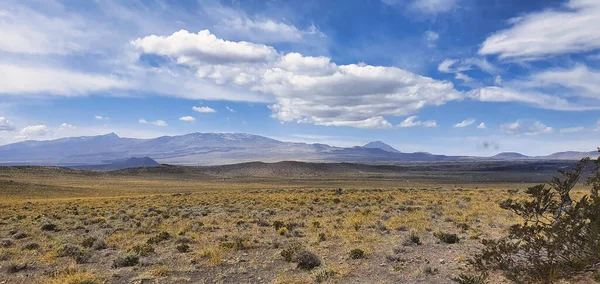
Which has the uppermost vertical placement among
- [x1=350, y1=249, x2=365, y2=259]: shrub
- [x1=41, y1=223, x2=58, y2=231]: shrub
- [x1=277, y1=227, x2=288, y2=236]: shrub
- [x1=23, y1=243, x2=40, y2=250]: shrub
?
[x1=350, y1=249, x2=365, y2=259]: shrub

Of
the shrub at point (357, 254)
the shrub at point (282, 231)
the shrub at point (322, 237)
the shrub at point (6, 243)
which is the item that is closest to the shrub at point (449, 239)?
the shrub at point (357, 254)

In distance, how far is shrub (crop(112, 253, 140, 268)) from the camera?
38.9ft

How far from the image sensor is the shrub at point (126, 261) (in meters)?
11.8

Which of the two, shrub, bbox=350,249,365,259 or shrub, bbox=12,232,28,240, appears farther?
shrub, bbox=12,232,28,240

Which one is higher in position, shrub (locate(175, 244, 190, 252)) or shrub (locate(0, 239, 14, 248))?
shrub (locate(175, 244, 190, 252))

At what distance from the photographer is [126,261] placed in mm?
11922

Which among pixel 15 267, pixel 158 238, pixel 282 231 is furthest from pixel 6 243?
pixel 282 231

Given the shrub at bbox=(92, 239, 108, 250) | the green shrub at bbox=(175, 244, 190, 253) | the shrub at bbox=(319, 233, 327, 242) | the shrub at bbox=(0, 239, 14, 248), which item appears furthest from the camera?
the shrub at bbox=(319, 233, 327, 242)

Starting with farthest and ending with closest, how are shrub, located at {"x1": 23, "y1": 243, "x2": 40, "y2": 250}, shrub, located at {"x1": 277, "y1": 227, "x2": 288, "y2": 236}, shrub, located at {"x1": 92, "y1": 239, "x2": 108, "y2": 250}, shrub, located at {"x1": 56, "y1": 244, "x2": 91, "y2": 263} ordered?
shrub, located at {"x1": 277, "y1": 227, "x2": 288, "y2": 236} → shrub, located at {"x1": 23, "y1": 243, "x2": 40, "y2": 250} → shrub, located at {"x1": 92, "y1": 239, "x2": 108, "y2": 250} → shrub, located at {"x1": 56, "y1": 244, "x2": 91, "y2": 263}

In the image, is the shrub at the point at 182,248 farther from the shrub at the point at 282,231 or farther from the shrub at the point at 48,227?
the shrub at the point at 48,227

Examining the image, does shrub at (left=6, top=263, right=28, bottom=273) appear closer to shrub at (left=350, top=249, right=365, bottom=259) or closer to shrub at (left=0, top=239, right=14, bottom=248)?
shrub at (left=0, top=239, right=14, bottom=248)

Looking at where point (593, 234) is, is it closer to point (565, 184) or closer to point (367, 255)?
point (565, 184)

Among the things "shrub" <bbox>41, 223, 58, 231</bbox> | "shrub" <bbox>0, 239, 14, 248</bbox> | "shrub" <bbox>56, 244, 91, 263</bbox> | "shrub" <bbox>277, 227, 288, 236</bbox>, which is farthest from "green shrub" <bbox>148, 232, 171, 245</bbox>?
"shrub" <bbox>41, 223, 58, 231</bbox>

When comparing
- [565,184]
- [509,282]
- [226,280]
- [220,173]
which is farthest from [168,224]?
[220,173]
